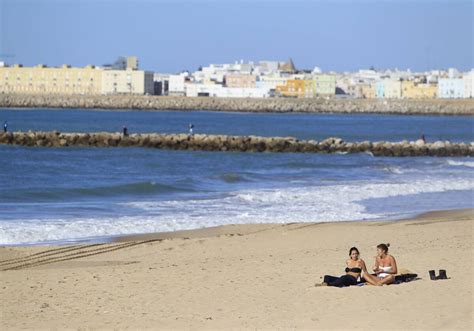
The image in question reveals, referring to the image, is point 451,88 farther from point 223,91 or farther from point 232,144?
point 232,144

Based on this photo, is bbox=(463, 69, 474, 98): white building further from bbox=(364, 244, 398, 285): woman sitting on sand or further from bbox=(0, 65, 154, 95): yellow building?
bbox=(364, 244, 398, 285): woman sitting on sand

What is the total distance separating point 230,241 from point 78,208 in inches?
204

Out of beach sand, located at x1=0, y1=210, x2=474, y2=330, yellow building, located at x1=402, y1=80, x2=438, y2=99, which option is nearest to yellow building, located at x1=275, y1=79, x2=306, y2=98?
yellow building, located at x1=402, y1=80, x2=438, y2=99

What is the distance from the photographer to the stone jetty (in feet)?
129

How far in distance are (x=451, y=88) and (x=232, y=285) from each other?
485 feet

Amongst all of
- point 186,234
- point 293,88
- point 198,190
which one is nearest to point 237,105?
point 293,88

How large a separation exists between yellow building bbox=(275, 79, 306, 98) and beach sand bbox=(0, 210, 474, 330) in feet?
456

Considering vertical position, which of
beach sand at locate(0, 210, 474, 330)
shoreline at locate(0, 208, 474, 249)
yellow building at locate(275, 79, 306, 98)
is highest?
yellow building at locate(275, 79, 306, 98)

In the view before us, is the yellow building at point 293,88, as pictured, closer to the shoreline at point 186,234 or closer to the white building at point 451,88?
the white building at point 451,88

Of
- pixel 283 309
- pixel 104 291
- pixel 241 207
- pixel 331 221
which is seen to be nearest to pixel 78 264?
pixel 104 291

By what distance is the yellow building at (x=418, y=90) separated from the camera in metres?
154

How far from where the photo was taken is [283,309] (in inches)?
322

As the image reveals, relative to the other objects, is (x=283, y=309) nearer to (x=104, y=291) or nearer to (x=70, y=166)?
(x=104, y=291)

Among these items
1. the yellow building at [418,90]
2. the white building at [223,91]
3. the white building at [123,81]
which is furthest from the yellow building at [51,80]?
the yellow building at [418,90]
